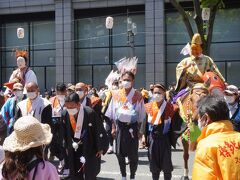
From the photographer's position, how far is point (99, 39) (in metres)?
28.3

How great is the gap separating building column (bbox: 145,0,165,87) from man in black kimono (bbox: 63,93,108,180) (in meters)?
18.9

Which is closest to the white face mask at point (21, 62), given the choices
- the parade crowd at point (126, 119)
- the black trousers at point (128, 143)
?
the parade crowd at point (126, 119)

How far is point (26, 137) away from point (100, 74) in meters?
24.7

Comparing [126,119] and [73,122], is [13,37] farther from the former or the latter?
[73,122]

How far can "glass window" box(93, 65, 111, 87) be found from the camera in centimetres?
2806

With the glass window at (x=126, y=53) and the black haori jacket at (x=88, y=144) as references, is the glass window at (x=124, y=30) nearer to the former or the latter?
the glass window at (x=126, y=53)

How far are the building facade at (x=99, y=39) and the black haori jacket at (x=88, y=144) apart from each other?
1849 centimetres

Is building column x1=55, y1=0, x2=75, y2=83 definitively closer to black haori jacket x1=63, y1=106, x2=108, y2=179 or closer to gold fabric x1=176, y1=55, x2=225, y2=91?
gold fabric x1=176, y1=55, x2=225, y2=91

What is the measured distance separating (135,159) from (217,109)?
4.26m

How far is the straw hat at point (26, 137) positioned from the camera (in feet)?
11.6

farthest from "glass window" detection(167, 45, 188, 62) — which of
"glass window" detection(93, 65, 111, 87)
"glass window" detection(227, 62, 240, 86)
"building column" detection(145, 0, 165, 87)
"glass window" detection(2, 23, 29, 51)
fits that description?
"glass window" detection(2, 23, 29, 51)

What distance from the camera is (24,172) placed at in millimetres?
3465

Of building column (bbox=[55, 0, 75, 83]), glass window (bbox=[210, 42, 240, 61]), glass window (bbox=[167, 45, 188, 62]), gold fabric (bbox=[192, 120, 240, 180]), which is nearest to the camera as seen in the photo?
gold fabric (bbox=[192, 120, 240, 180])

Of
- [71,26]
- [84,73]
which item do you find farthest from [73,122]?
[84,73]
